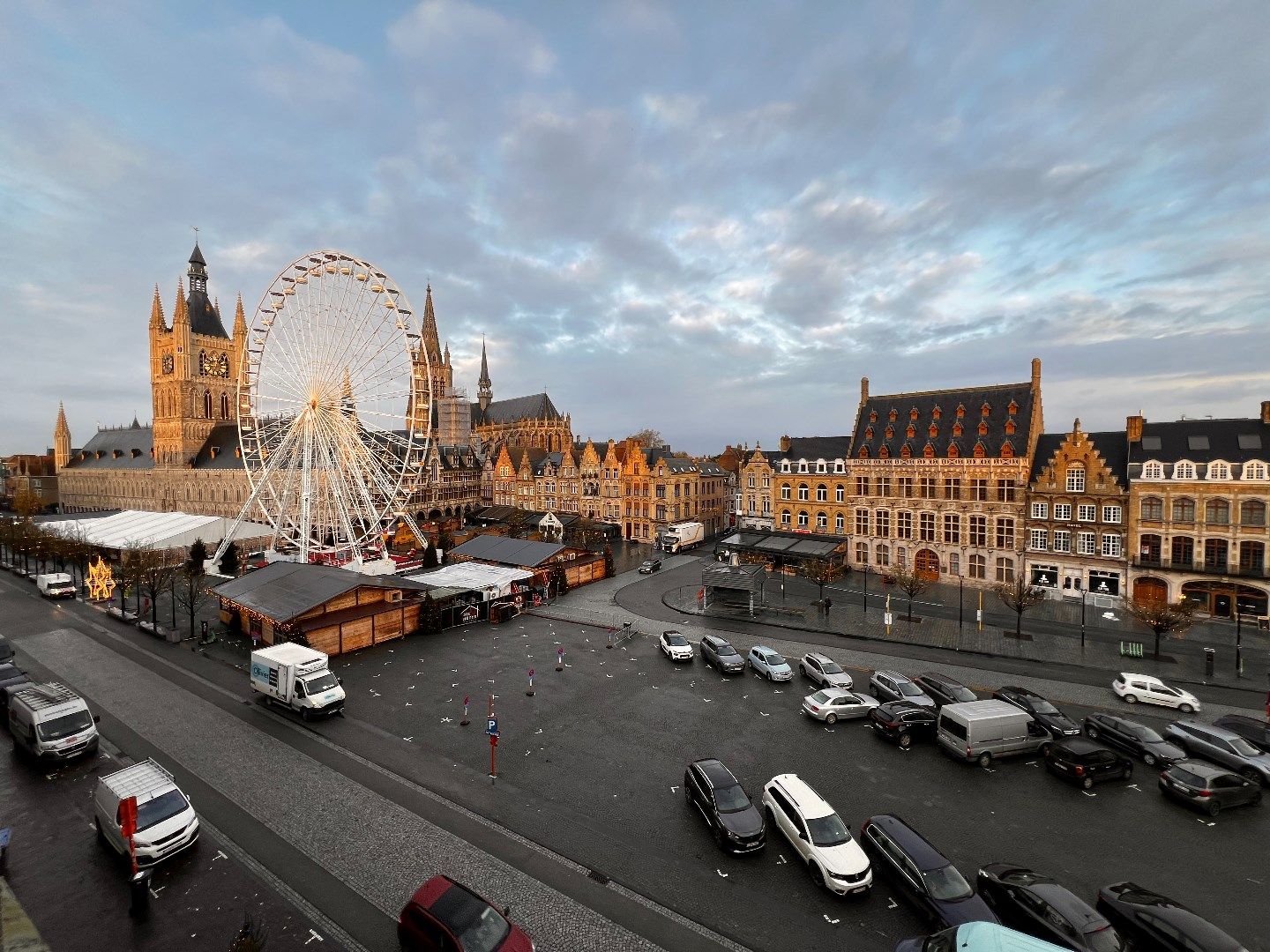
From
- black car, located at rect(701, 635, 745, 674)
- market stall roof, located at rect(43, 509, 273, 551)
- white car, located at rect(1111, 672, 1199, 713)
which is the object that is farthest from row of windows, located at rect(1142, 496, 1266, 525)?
market stall roof, located at rect(43, 509, 273, 551)

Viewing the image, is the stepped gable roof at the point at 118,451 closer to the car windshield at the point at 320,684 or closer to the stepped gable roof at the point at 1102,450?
the car windshield at the point at 320,684

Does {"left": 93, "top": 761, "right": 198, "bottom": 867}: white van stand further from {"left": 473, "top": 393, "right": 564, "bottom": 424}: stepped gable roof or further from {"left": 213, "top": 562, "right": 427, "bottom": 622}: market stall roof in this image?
{"left": 473, "top": 393, "right": 564, "bottom": 424}: stepped gable roof

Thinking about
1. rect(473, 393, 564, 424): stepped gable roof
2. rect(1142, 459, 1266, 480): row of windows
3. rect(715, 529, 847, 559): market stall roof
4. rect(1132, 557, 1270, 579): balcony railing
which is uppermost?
rect(473, 393, 564, 424): stepped gable roof

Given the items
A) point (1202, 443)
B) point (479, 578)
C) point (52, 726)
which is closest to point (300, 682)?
point (52, 726)

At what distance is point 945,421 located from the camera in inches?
2021

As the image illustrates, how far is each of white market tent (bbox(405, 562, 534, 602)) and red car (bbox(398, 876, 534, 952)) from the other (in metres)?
26.9

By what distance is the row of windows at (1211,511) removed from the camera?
121 feet

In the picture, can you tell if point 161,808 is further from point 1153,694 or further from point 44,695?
point 1153,694

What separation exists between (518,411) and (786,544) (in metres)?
86.0

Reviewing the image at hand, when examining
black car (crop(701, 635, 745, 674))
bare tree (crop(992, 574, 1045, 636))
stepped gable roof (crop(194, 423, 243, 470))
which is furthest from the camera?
stepped gable roof (crop(194, 423, 243, 470))

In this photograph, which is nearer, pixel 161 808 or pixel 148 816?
pixel 148 816

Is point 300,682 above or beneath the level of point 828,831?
above

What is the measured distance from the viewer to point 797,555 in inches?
2082

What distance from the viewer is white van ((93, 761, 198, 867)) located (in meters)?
13.9
